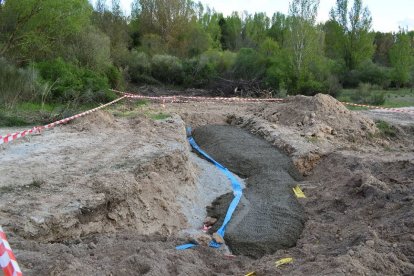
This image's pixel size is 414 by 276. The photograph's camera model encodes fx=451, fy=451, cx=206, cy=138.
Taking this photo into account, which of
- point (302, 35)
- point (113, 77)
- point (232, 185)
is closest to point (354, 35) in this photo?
point (302, 35)

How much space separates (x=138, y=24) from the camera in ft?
130

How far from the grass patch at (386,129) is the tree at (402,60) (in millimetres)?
22841

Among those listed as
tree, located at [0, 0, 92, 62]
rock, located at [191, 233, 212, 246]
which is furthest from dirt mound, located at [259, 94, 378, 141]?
tree, located at [0, 0, 92, 62]

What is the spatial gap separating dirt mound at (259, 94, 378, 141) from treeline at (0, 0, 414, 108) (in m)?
8.14

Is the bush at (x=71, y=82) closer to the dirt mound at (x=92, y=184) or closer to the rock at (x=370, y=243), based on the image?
the dirt mound at (x=92, y=184)

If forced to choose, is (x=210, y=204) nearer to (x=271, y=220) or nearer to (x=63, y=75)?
(x=271, y=220)

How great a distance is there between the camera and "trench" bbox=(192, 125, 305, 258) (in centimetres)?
769

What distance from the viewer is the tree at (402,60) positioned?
120 feet

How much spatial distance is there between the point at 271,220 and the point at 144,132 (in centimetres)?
523

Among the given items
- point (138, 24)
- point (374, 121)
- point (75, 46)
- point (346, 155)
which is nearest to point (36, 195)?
point (346, 155)

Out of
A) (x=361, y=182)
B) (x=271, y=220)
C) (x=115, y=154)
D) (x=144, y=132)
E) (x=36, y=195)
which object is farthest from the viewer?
(x=144, y=132)

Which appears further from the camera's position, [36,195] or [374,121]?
[374,121]

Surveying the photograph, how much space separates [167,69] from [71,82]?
42.9 ft

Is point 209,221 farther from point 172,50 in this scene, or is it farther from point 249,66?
point 172,50
